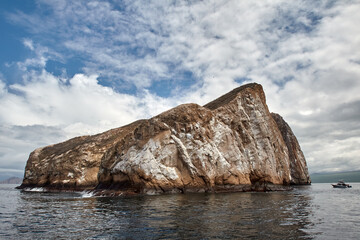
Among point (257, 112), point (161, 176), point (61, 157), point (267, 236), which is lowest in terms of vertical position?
point (267, 236)

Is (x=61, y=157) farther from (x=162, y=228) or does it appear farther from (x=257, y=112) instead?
(x=162, y=228)

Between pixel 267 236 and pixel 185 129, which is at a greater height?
pixel 185 129

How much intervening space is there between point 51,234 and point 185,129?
115ft

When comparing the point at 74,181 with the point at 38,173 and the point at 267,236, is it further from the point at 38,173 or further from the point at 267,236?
the point at 267,236

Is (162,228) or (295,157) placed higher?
(295,157)

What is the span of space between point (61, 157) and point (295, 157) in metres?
89.0

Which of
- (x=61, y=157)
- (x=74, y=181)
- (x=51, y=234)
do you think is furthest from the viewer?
(x=61, y=157)

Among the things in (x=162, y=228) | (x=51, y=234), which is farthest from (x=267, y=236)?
(x=51, y=234)

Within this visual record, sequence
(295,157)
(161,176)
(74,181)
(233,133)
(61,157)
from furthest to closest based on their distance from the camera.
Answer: (295,157)
(61,157)
(74,181)
(233,133)
(161,176)

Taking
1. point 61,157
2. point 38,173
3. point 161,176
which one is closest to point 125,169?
point 161,176

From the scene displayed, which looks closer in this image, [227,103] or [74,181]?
[227,103]

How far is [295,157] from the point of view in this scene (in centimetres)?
10244

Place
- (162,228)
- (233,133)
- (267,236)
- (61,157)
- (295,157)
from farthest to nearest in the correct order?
(295,157) < (61,157) < (233,133) < (162,228) < (267,236)

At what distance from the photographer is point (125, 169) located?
42.9 m
